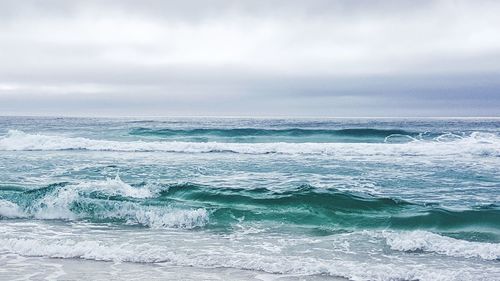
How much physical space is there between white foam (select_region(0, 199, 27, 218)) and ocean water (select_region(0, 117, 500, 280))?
33 millimetres

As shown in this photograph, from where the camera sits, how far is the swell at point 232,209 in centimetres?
1030

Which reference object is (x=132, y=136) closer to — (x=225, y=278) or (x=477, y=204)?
(x=477, y=204)

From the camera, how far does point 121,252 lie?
783 centimetres

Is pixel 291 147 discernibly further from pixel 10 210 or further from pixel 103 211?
pixel 10 210

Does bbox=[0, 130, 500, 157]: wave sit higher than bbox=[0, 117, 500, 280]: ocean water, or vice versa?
bbox=[0, 130, 500, 157]: wave

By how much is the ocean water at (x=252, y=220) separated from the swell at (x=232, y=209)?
0.11 ft

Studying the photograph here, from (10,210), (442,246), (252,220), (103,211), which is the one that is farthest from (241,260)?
(10,210)

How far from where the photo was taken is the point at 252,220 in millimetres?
10695

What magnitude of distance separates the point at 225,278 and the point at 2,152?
76.8 ft

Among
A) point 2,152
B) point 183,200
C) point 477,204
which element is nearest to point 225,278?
point 183,200

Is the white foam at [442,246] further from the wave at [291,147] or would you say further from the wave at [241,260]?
the wave at [291,147]

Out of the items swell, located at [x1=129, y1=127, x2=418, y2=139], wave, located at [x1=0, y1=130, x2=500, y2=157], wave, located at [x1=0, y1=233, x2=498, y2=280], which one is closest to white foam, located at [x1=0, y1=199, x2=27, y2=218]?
wave, located at [x1=0, y1=233, x2=498, y2=280]

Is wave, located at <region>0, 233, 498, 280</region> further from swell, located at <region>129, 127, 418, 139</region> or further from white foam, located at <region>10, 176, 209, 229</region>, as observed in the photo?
swell, located at <region>129, 127, 418, 139</region>

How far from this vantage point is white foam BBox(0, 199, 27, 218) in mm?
11188
